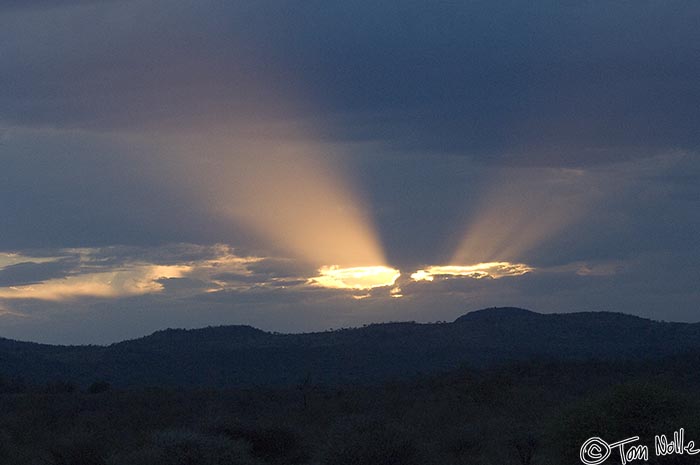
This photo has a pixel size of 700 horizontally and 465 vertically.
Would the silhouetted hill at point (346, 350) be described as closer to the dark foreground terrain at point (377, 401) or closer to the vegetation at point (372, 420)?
the dark foreground terrain at point (377, 401)

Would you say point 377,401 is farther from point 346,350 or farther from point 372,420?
point 346,350

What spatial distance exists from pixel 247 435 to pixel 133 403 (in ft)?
89.7

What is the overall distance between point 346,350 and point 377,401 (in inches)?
2545

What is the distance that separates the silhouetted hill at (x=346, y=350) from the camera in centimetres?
10969

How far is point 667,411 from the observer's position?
90.5 ft

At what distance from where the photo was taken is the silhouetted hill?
110 m

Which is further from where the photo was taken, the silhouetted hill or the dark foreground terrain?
the silhouetted hill

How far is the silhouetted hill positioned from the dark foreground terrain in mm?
419

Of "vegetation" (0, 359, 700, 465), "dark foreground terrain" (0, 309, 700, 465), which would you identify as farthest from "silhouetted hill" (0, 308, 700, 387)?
"vegetation" (0, 359, 700, 465)

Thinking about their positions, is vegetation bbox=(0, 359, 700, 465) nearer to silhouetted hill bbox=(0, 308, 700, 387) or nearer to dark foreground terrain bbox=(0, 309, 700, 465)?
dark foreground terrain bbox=(0, 309, 700, 465)

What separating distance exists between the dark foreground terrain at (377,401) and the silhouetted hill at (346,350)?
0.42 metres

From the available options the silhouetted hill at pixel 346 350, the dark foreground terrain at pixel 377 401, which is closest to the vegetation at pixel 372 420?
the dark foreground terrain at pixel 377 401

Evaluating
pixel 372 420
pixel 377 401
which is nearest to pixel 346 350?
pixel 377 401

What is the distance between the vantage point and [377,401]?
6081cm
